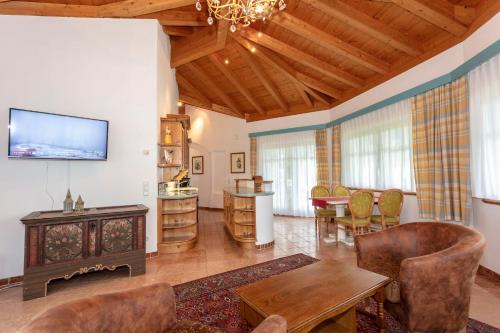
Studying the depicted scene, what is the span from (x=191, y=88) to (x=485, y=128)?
21.3 ft

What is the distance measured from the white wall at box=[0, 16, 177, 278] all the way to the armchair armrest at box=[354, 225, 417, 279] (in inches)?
117

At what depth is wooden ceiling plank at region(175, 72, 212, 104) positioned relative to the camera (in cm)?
648

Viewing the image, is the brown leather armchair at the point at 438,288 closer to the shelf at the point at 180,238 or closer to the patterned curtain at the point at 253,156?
the shelf at the point at 180,238

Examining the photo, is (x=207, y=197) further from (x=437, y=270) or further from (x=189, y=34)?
(x=437, y=270)

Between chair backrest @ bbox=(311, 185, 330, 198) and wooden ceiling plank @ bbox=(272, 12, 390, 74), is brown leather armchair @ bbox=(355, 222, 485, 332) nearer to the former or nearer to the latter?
chair backrest @ bbox=(311, 185, 330, 198)

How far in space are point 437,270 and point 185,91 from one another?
7040mm

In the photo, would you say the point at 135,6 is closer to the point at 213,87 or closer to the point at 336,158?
the point at 213,87

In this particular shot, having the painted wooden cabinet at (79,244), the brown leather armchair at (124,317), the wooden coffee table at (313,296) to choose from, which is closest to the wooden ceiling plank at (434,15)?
the wooden coffee table at (313,296)

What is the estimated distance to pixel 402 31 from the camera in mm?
3641

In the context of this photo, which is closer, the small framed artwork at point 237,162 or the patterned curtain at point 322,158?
the patterned curtain at point 322,158

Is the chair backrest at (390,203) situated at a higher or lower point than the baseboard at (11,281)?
higher

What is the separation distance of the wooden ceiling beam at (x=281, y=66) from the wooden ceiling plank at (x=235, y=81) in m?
1.03

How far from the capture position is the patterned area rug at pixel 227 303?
6.25 feet

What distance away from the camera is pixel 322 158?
616cm
